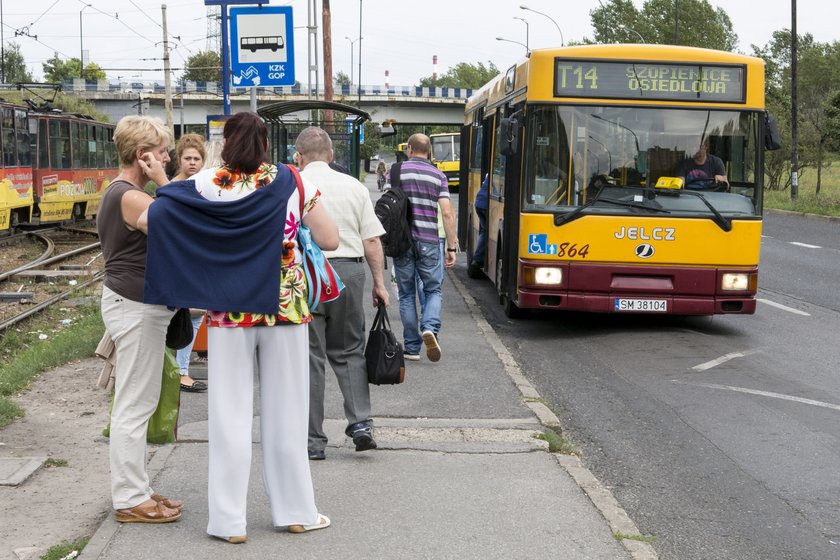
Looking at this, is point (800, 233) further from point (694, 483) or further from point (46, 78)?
point (46, 78)

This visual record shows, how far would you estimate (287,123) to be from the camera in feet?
67.1

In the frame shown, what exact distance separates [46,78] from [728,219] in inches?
4505

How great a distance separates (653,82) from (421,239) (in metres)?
3.23

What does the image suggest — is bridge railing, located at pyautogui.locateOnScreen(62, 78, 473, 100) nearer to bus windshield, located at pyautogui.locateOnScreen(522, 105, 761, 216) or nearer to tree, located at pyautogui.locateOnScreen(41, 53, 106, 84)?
tree, located at pyautogui.locateOnScreen(41, 53, 106, 84)

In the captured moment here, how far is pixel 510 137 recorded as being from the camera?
11477 mm

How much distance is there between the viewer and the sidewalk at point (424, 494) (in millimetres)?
4906

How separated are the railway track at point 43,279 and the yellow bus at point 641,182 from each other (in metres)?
6.36

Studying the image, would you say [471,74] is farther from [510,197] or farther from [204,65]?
[510,197]

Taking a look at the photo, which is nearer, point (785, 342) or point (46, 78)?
point (785, 342)

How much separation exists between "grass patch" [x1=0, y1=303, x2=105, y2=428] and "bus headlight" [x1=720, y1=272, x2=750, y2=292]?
6004mm

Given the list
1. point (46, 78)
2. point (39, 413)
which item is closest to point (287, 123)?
point (39, 413)

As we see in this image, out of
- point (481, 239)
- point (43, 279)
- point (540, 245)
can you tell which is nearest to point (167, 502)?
point (540, 245)

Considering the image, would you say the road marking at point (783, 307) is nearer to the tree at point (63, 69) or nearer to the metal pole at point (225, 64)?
the metal pole at point (225, 64)

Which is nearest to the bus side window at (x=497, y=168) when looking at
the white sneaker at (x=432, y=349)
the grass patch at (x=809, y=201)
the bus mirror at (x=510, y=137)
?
the bus mirror at (x=510, y=137)
